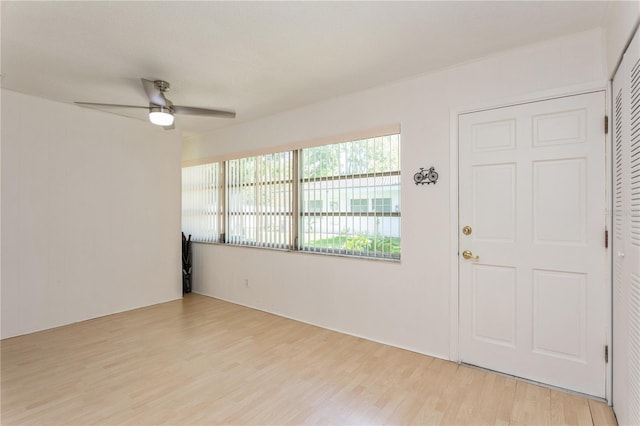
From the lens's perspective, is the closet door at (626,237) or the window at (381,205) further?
the window at (381,205)

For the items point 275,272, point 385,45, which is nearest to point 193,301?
point 275,272

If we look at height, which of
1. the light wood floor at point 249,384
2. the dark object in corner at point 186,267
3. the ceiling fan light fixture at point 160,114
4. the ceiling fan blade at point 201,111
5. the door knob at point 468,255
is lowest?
the light wood floor at point 249,384

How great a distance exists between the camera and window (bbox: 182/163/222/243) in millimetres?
4973

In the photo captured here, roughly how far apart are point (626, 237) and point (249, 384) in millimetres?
2627

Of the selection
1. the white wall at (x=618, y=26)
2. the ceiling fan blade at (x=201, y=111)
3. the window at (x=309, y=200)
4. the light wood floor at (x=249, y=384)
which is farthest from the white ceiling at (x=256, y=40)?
the light wood floor at (x=249, y=384)

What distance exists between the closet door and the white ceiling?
2.12 feet

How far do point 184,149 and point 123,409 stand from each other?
4.22 metres

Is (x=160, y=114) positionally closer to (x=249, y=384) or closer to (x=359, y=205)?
(x=359, y=205)

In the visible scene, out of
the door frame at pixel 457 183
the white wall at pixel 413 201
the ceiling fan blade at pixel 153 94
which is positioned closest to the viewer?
the door frame at pixel 457 183

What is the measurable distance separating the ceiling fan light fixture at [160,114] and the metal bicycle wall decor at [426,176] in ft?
7.60

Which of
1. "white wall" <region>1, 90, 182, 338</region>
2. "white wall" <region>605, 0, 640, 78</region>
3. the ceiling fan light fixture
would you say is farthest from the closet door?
"white wall" <region>1, 90, 182, 338</region>

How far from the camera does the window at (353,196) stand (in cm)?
318

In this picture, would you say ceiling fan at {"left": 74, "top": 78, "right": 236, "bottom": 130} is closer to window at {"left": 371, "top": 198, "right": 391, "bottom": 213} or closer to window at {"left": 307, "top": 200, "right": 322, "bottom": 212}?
window at {"left": 307, "top": 200, "right": 322, "bottom": 212}

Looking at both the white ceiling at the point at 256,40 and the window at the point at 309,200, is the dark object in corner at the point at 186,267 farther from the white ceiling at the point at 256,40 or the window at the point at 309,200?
the white ceiling at the point at 256,40
